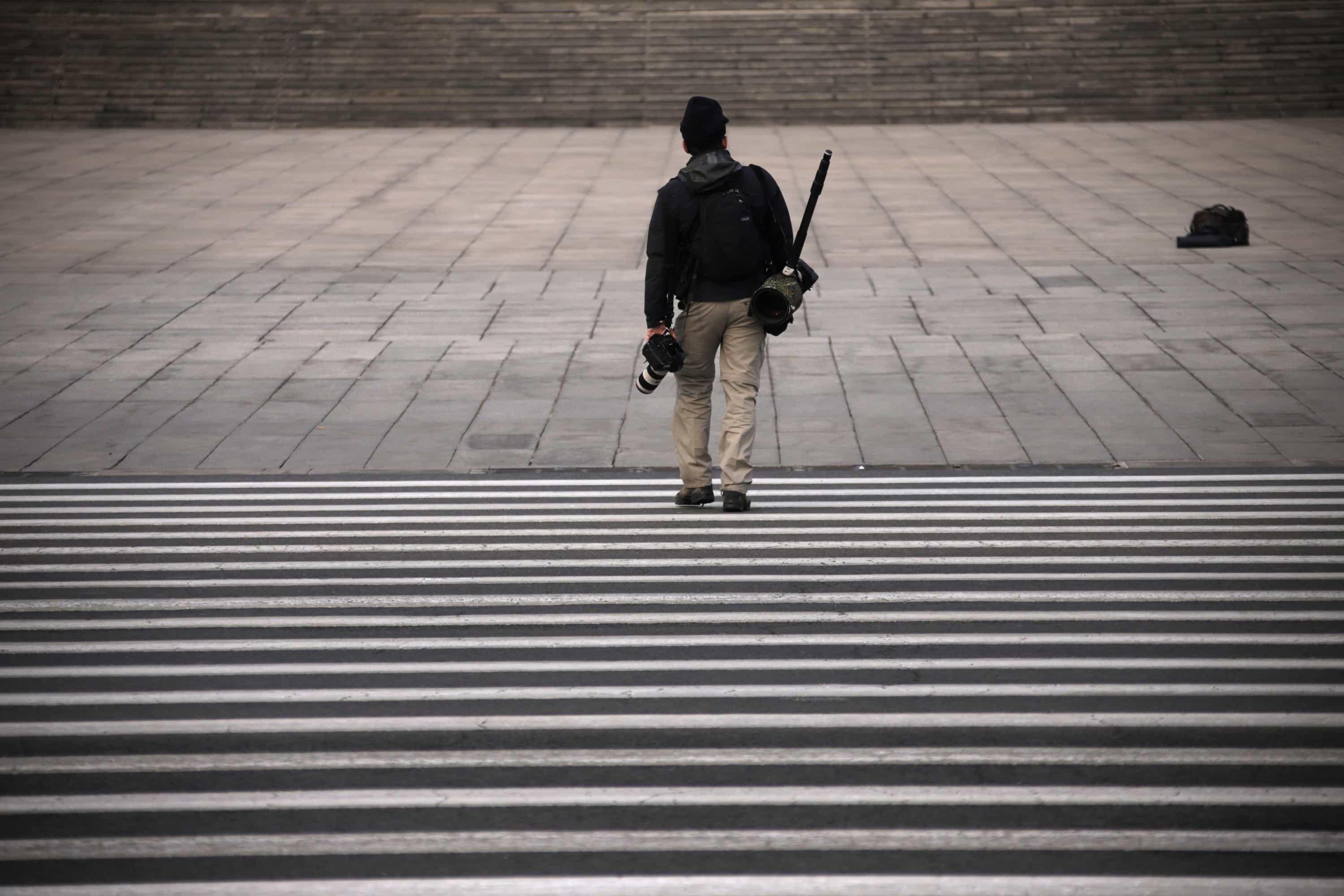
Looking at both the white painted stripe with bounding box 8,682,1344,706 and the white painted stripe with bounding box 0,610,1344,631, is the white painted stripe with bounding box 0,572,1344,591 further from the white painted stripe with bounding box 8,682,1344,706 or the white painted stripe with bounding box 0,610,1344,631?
the white painted stripe with bounding box 8,682,1344,706

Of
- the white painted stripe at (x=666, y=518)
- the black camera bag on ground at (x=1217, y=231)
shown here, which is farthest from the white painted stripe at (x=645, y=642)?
the black camera bag on ground at (x=1217, y=231)

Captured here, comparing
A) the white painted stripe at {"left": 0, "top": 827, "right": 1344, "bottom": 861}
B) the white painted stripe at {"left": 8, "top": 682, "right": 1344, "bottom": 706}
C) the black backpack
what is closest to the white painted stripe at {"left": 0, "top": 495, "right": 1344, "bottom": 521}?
Result: the black backpack

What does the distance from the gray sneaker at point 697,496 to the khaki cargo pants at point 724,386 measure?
3cm

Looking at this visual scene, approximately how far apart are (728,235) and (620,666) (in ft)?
8.43

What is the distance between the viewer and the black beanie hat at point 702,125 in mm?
6574

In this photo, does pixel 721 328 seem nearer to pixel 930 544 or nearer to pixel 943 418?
pixel 930 544

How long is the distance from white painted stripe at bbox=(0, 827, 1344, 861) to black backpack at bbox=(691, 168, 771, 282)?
11.7 feet

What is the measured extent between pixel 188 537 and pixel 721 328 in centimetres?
271

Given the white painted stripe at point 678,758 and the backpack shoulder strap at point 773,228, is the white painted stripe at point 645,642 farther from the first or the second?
the backpack shoulder strap at point 773,228

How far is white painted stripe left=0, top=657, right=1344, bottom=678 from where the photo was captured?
4801mm

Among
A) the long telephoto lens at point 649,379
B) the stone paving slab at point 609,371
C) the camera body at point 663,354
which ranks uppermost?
the camera body at point 663,354

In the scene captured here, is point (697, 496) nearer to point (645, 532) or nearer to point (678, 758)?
point (645, 532)

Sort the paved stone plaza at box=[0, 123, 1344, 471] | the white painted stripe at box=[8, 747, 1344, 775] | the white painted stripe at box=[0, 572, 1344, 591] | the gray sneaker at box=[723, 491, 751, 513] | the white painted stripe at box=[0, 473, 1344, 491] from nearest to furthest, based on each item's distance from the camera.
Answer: the white painted stripe at box=[8, 747, 1344, 775]
the white painted stripe at box=[0, 572, 1344, 591]
the gray sneaker at box=[723, 491, 751, 513]
the white painted stripe at box=[0, 473, 1344, 491]
the paved stone plaza at box=[0, 123, 1344, 471]

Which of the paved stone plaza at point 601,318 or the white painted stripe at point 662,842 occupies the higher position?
the white painted stripe at point 662,842
